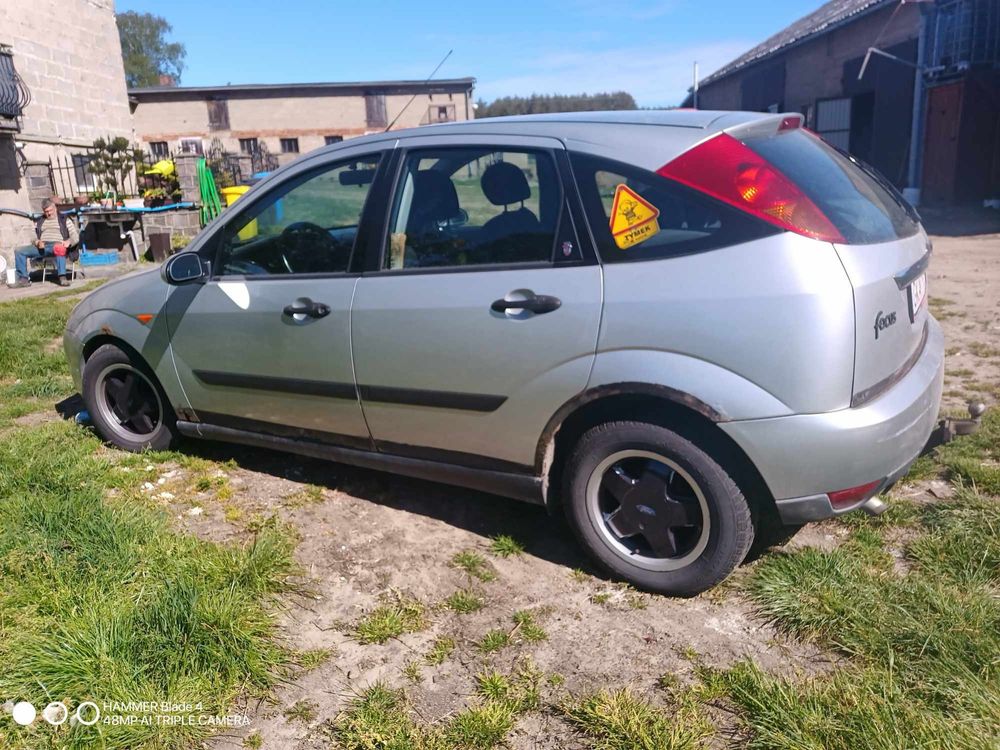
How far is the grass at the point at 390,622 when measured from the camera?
281 cm

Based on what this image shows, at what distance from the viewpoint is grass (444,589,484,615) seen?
2.96 metres

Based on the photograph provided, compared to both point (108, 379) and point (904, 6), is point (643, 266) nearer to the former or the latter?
point (108, 379)

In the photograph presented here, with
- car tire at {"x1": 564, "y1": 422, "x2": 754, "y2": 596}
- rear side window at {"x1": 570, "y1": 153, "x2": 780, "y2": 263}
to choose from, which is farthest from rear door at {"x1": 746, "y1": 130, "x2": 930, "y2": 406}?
car tire at {"x1": 564, "y1": 422, "x2": 754, "y2": 596}

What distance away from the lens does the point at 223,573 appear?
10.1ft

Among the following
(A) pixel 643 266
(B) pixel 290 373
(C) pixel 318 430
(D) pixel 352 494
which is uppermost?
(A) pixel 643 266

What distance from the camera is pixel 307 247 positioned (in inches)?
148

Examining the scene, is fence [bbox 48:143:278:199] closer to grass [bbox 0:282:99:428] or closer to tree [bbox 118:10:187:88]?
grass [bbox 0:282:99:428]

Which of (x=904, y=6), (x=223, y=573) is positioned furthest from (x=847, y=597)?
(x=904, y=6)

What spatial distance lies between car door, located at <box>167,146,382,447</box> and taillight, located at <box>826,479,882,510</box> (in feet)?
6.63

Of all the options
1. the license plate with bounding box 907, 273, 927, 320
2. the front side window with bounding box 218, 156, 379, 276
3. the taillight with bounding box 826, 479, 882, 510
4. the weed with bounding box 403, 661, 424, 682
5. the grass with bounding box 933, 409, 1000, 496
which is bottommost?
the weed with bounding box 403, 661, 424, 682

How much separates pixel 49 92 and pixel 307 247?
16945 millimetres

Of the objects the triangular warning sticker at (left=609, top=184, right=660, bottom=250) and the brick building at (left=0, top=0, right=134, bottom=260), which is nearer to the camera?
the triangular warning sticker at (left=609, top=184, right=660, bottom=250)

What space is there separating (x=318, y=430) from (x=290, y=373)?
12.3 inches

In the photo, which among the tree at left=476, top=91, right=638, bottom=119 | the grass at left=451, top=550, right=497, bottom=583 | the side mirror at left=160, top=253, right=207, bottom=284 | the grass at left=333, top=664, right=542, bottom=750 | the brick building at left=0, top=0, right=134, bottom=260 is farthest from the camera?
the tree at left=476, top=91, right=638, bottom=119
